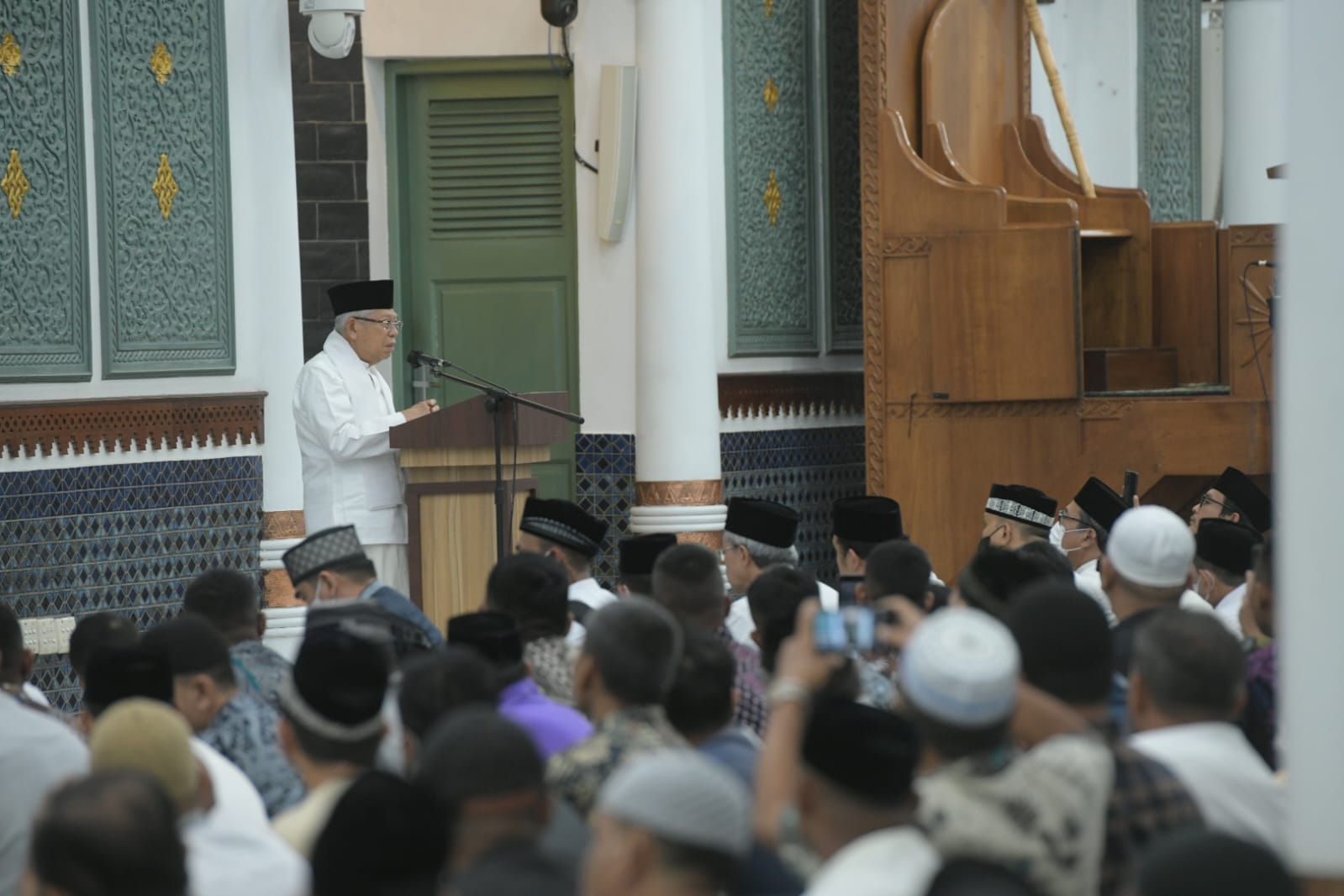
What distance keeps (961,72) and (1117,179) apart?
226cm

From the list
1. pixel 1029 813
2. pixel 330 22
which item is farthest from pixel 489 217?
pixel 1029 813

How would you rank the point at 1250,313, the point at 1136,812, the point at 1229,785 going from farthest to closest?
1. the point at 1250,313
2. the point at 1229,785
3. the point at 1136,812

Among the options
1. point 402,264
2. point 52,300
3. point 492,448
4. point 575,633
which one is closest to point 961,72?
point 402,264

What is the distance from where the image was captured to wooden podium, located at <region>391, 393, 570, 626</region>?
664 cm

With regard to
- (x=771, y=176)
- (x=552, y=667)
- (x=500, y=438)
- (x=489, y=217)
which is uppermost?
(x=771, y=176)

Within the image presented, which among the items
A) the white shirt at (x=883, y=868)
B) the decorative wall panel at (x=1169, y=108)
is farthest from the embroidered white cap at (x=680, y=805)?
the decorative wall panel at (x=1169, y=108)

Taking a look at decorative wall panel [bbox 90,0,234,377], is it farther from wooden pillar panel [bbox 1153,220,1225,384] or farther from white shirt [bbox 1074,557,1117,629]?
wooden pillar panel [bbox 1153,220,1225,384]

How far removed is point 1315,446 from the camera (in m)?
2.50

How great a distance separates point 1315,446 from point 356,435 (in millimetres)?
4752

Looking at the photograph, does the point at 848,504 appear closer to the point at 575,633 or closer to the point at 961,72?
the point at 575,633

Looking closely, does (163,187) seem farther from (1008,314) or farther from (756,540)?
(1008,314)

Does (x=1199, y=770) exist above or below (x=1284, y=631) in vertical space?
below

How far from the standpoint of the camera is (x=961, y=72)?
914 cm

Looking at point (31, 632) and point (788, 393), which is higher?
point (788, 393)
